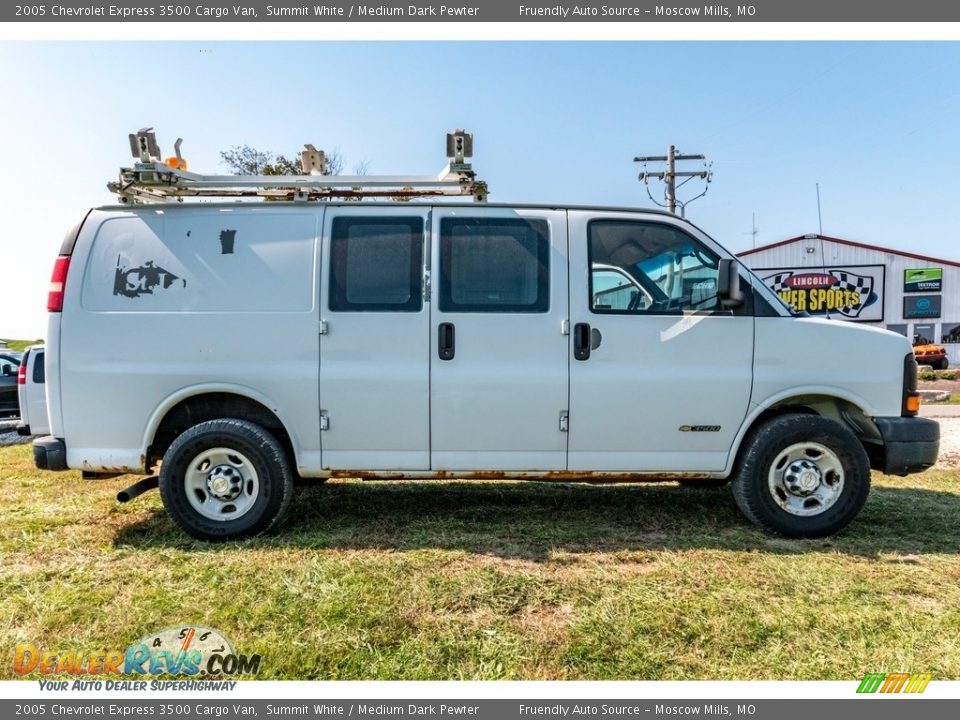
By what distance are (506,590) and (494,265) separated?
81.5 inches

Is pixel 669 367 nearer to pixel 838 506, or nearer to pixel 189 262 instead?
pixel 838 506

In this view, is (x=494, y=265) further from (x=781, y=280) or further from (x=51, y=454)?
(x=781, y=280)

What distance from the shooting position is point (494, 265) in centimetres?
412

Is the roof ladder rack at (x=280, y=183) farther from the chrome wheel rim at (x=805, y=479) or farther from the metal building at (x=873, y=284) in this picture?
the metal building at (x=873, y=284)

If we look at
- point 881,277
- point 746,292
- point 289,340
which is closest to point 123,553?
point 289,340

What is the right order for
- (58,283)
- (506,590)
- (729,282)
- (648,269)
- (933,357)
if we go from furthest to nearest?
(933,357) < (648,269) < (58,283) < (729,282) < (506,590)

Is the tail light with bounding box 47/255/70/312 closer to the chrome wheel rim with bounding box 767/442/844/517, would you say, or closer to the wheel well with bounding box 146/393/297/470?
the wheel well with bounding box 146/393/297/470

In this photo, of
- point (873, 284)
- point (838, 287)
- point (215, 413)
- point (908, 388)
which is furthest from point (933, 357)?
point (215, 413)

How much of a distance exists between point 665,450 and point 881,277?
112 ft

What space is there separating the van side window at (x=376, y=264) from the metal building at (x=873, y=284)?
102 feet

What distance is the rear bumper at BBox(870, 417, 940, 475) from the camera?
13.3 feet

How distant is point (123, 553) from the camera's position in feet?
12.6

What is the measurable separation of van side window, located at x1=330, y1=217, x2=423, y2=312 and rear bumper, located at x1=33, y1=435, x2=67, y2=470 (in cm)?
206

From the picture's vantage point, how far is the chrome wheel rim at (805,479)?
13.5 ft
